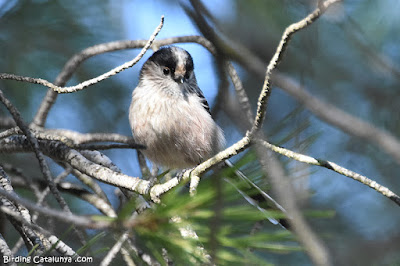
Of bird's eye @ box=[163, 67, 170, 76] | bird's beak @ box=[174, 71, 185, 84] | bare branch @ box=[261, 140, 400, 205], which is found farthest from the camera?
bird's eye @ box=[163, 67, 170, 76]

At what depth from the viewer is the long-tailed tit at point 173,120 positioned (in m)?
4.05

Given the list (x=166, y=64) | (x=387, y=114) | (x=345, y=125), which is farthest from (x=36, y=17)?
(x=387, y=114)

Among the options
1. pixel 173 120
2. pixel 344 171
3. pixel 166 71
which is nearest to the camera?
pixel 344 171

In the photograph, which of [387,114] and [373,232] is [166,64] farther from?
[373,232]

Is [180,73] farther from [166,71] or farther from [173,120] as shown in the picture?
[173,120]

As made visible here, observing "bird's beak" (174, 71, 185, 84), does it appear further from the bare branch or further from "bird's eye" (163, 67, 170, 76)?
the bare branch

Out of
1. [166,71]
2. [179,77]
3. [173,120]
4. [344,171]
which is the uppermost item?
[166,71]

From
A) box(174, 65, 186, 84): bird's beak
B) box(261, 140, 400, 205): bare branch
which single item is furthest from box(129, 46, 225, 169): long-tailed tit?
box(261, 140, 400, 205): bare branch

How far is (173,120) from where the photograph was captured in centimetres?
406

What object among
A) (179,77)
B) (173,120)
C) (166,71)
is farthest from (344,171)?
(166,71)

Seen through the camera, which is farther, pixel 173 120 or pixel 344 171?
pixel 173 120

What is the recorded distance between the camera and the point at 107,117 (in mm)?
5250

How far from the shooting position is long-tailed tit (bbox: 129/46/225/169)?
13.3 ft

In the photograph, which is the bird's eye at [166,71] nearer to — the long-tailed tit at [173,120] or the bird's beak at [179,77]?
the long-tailed tit at [173,120]
